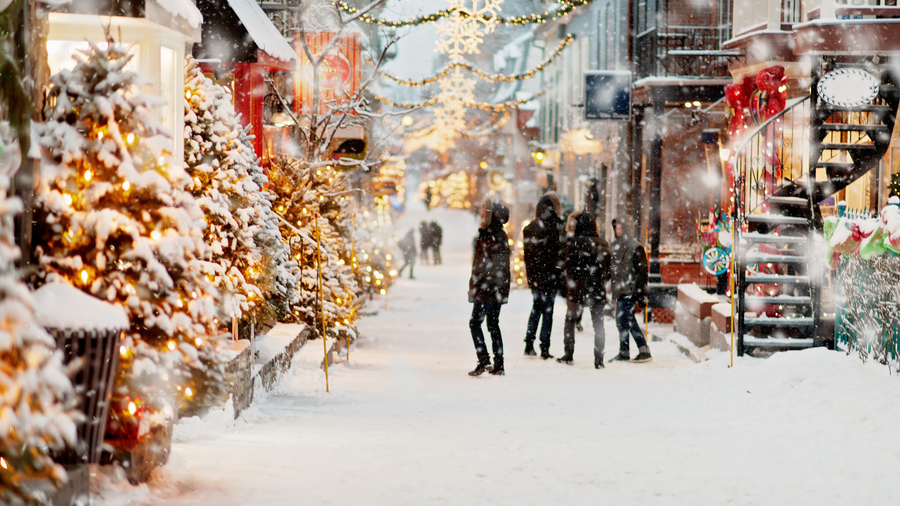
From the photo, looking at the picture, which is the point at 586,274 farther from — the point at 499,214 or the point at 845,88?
the point at 845,88

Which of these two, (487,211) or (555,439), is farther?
(487,211)

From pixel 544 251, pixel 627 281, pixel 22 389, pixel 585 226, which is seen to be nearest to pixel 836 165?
pixel 627 281

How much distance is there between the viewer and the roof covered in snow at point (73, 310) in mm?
3949

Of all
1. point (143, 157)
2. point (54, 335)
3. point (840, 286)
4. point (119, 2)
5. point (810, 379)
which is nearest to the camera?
point (54, 335)

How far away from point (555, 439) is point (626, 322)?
5515 millimetres

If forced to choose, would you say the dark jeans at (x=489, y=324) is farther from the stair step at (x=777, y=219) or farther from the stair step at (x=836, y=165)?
the stair step at (x=836, y=165)

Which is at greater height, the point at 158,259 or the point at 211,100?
the point at 211,100

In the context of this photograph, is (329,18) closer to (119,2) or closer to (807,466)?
(119,2)

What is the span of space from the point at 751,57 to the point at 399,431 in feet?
31.0

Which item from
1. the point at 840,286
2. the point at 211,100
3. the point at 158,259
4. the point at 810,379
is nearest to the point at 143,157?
the point at 158,259

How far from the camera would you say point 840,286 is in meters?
8.84

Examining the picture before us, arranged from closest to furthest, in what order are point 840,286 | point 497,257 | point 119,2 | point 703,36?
point 119,2 < point 840,286 < point 497,257 < point 703,36

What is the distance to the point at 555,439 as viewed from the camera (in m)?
6.58

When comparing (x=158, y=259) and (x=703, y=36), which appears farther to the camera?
(x=703, y=36)
